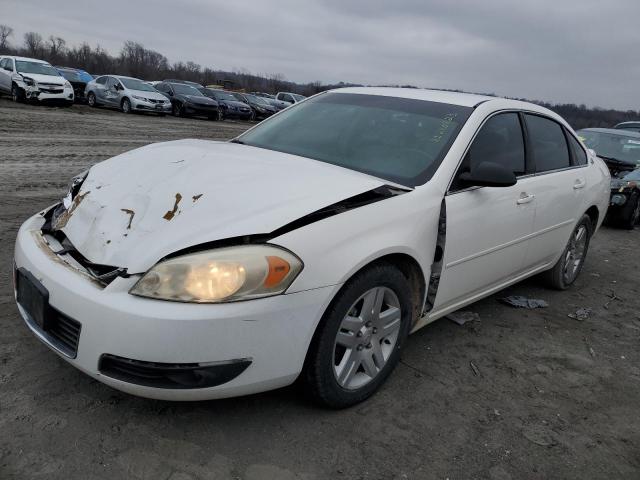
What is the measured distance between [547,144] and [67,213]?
343 cm

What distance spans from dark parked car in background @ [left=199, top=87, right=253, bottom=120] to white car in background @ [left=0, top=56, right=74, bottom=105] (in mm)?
6688

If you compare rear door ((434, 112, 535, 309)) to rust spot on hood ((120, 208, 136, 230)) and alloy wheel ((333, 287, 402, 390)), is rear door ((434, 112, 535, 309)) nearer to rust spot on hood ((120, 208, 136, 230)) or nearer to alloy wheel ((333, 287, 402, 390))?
alloy wheel ((333, 287, 402, 390))

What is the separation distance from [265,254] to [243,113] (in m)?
22.9

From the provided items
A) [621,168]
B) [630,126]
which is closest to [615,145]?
[621,168]

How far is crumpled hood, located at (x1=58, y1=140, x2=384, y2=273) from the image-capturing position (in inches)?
86.6

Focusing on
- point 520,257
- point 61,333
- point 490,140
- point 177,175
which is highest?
point 490,140

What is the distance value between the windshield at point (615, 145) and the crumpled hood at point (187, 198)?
7.70 m

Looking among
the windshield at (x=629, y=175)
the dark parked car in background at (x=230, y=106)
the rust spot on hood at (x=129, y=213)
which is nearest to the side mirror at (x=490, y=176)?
the rust spot on hood at (x=129, y=213)

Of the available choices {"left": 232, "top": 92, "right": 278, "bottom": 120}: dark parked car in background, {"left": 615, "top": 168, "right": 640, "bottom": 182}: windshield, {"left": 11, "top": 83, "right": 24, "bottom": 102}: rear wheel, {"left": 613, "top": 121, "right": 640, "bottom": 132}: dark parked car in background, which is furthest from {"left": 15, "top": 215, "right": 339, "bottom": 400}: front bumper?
{"left": 232, "top": 92, "right": 278, "bottom": 120}: dark parked car in background

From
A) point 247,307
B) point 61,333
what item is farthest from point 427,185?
point 61,333

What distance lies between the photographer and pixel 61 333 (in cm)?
222

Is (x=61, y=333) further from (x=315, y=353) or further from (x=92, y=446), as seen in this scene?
(x=315, y=353)

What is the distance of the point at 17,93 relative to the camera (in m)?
18.0

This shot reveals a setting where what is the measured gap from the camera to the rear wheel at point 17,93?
1781cm
